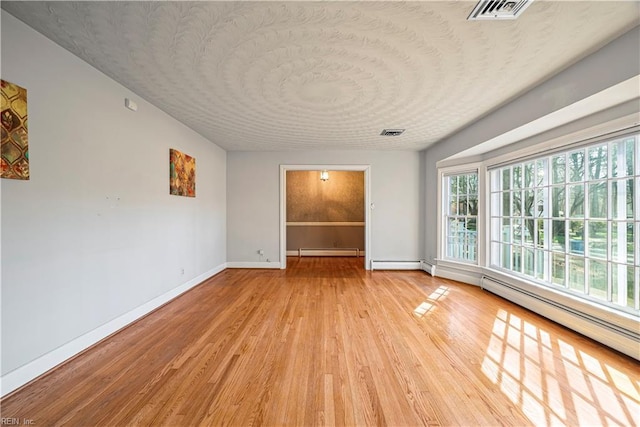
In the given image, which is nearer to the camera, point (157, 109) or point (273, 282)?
point (157, 109)

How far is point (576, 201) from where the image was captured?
2.88m

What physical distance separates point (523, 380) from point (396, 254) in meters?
3.84

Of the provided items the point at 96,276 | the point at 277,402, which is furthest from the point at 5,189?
the point at 277,402

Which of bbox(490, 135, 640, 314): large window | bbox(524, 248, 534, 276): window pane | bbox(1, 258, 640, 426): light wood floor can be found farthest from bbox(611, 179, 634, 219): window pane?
bbox(1, 258, 640, 426): light wood floor

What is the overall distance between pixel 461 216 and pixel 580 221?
6.24 feet

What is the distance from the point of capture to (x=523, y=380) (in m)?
1.89

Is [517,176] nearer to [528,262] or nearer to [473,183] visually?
[473,183]

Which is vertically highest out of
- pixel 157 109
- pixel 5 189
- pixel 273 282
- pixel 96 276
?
pixel 157 109

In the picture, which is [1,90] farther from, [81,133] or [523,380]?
[523,380]

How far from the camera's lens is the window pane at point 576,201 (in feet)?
9.23

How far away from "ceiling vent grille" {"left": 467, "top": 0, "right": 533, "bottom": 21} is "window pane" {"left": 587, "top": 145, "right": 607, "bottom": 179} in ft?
6.27

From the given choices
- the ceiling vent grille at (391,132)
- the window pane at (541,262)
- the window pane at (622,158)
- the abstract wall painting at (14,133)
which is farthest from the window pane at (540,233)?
the abstract wall painting at (14,133)

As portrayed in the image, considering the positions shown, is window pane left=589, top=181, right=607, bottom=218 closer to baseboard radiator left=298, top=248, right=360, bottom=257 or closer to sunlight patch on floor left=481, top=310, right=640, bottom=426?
sunlight patch on floor left=481, top=310, right=640, bottom=426

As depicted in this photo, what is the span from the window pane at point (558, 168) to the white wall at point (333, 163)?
2.60 meters
